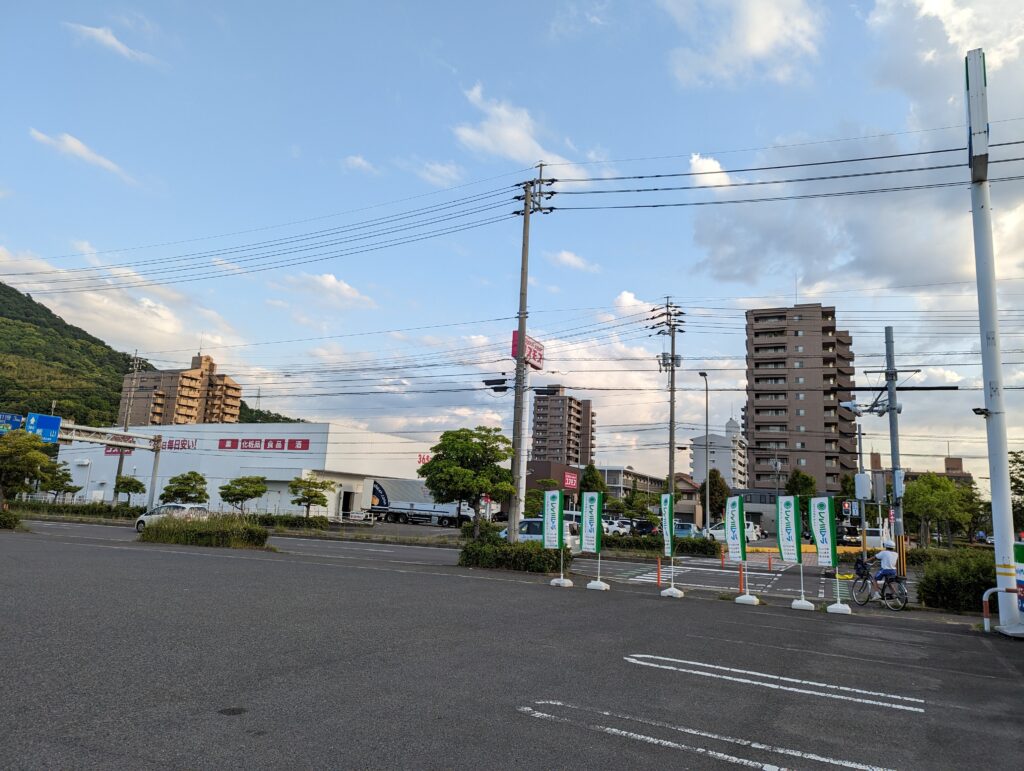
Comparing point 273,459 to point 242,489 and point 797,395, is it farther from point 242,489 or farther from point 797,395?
point 797,395

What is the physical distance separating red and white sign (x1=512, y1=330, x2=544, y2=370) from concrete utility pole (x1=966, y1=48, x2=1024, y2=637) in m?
12.9

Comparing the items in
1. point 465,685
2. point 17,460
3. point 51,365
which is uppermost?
point 51,365

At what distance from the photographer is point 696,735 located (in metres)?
5.02

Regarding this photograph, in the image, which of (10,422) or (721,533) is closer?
(10,422)

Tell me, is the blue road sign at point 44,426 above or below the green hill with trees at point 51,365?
below

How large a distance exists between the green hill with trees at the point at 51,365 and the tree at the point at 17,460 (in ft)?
63.0

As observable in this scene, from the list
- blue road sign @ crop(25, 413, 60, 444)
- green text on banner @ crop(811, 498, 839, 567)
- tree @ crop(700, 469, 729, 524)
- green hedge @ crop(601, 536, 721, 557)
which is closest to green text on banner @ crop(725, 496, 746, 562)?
green text on banner @ crop(811, 498, 839, 567)

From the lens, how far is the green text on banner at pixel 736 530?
1567 cm

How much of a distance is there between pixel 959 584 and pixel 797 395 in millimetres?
62949

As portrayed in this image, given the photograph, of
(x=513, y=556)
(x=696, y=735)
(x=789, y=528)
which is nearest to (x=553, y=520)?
(x=513, y=556)

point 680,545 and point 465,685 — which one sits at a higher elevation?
point 465,685

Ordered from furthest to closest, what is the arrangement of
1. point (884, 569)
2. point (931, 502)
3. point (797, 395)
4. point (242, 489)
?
point (797, 395) → point (242, 489) → point (931, 502) → point (884, 569)

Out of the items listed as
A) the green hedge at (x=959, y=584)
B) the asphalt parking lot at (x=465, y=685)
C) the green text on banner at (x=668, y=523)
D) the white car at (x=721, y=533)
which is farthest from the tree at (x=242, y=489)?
the green hedge at (x=959, y=584)

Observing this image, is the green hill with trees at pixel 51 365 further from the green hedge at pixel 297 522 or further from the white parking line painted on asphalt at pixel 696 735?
the white parking line painted on asphalt at pixel 696 735
